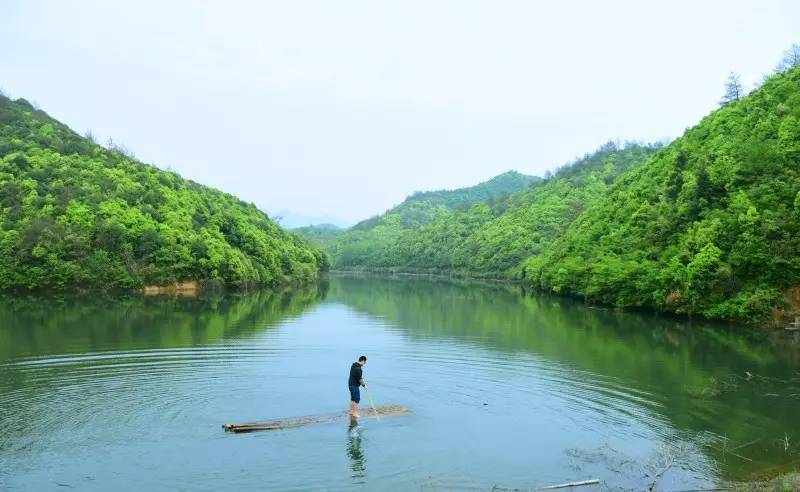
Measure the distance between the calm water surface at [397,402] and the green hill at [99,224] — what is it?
3493 centimetres

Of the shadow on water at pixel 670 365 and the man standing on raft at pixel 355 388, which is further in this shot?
the man standing on raft at pixel 355 388

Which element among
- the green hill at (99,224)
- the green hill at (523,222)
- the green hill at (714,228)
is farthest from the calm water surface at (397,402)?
the green hill at (523,222)

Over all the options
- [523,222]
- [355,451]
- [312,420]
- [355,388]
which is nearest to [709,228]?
[355,388]

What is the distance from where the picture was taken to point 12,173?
86.5 m

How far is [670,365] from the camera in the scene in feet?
107

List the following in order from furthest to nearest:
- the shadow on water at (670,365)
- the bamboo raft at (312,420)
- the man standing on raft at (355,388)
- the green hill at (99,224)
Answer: the green hill at (99,224), the man standing on raft at (355,388), the shadow on water at (670,365), the bamboo raft at (312,420)

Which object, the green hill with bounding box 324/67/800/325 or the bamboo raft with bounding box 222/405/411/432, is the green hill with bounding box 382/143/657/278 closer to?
the green hill with bounding box 324/67/800/325

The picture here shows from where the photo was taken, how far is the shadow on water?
789 inches

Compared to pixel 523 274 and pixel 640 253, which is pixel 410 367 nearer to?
pixel 640 253

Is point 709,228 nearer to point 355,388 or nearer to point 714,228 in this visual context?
point 714,228

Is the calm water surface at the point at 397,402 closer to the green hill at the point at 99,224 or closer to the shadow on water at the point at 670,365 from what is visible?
the shadow on water at the point at 670,365

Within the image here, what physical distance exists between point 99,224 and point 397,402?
7005cm

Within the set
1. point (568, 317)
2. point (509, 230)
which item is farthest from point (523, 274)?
point (568, 317)

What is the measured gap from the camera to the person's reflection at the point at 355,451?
1609 cm
